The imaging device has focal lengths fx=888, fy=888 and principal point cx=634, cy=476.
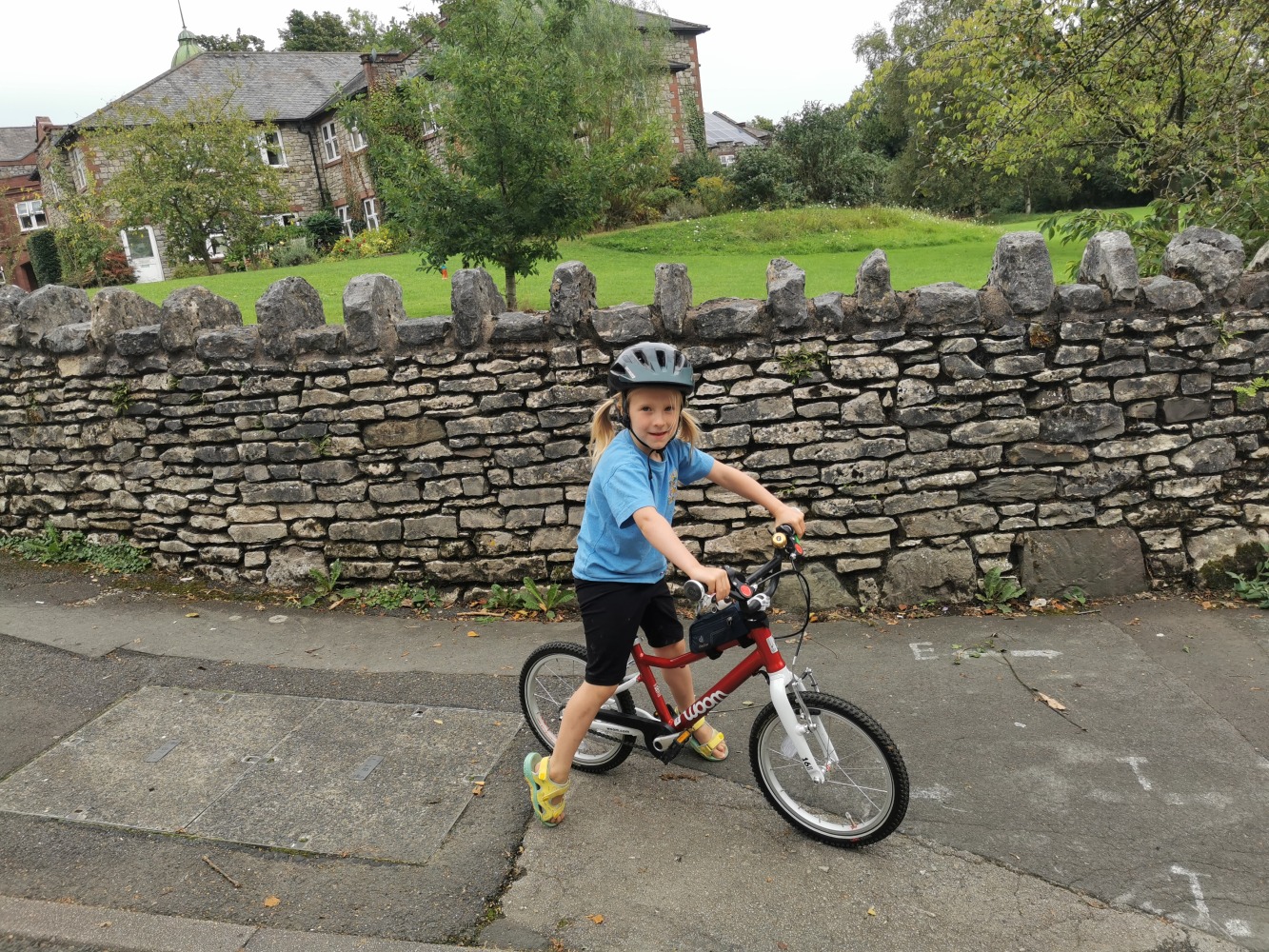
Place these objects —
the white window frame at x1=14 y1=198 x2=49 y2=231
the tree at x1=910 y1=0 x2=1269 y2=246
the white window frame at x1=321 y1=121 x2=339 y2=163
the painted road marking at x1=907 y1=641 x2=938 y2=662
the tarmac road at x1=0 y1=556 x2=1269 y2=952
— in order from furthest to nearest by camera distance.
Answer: the white window frame at x1=14 y1=198 x2=49 y2=231 < the white window frame at x1=321 y1=121 x2=339 y2=163 < the tree at x1=910 y1=0 x2=1269 y2=246 < the painted road marking at x1=907 y1=641 x2=938 y2=662 < the tarmac road at x1=0 y1=556 x2=1269 y2=952

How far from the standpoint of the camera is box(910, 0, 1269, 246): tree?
6.55 metres

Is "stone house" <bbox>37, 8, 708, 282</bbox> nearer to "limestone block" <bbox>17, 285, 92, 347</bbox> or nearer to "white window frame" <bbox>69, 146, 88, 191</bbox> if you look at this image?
"white window frame" <bbox>69, 146, 88, 191</bbox>

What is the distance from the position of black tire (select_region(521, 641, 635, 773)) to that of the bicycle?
6cm

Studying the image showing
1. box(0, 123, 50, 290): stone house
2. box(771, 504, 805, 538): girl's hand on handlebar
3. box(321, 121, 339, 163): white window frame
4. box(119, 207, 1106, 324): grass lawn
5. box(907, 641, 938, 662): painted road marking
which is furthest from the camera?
box(0, 123, 50, 290): stone house

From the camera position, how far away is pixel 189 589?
6.16 metres

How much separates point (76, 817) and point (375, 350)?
303 cm

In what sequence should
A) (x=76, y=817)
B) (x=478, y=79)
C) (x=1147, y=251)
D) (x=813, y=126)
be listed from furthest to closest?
(x=813, y=126) → (x=478, y=79) → (x=1147, y=251) → (x=76, y=817)

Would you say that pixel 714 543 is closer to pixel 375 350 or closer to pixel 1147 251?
pixel 375 350

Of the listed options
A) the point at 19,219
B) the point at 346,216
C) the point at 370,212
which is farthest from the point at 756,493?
the point at 19,219

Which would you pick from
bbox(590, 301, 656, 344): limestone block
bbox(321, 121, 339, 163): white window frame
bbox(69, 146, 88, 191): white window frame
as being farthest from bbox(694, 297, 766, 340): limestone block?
bbox(69, 146, 88, 191): white window frame

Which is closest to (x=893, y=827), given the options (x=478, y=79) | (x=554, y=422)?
(x=554, y=422)

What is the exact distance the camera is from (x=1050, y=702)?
4383 millimetres

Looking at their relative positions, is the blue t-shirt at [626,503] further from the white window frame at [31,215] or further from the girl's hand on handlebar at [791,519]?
the white window frame at [31,215]

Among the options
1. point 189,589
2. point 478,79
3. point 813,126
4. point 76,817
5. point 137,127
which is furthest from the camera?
point 813,126
